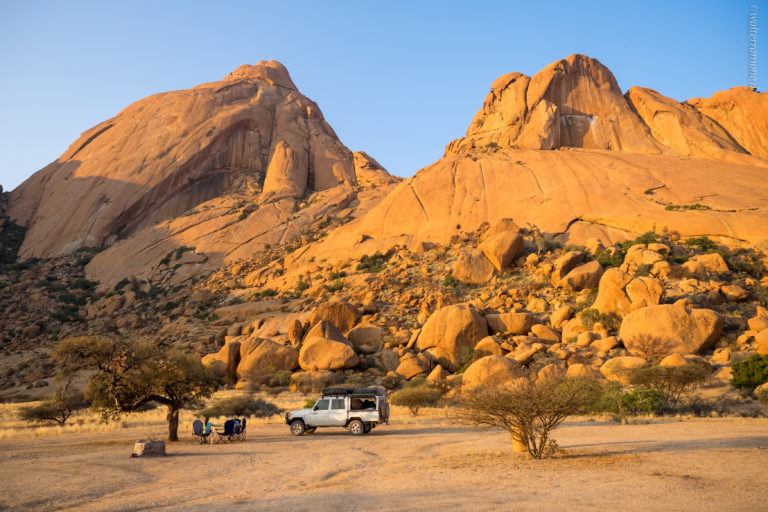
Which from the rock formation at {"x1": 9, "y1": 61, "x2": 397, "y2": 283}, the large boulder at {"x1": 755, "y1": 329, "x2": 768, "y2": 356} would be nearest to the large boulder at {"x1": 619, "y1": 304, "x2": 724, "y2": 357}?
the large boulder at {"x1": 755, "y1": 329, "x2": 768, "y2": 356}

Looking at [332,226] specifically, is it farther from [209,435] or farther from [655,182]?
[209,435]

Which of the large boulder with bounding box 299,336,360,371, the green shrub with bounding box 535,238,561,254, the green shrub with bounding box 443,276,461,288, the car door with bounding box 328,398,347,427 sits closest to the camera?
the car door with bounding box 328,398,347,427

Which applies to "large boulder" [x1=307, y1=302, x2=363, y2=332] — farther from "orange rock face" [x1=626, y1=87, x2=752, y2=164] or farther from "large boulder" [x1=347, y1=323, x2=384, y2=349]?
"orange rock face" [x1=626, y1=87, x2=752, y2=164]

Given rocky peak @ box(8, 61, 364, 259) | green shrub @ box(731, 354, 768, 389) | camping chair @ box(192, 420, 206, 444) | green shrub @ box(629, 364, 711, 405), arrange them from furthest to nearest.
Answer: rocky peak @ box(8, 61, 364, 259) → green shrub @ box(629, 364, 711, 405) → green shrub @ box(731, 354, 768, 389) → camping chair @ box(192, 420, 206, 444)

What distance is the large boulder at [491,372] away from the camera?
26141 mm

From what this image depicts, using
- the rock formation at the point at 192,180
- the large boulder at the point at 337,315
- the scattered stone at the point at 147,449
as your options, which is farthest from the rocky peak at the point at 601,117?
the scattered stone at the point at 147,449

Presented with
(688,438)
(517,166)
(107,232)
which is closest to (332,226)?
(517,166)

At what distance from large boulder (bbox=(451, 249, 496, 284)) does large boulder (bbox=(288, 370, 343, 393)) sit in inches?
571

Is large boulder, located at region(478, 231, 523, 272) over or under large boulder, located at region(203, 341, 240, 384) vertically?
over

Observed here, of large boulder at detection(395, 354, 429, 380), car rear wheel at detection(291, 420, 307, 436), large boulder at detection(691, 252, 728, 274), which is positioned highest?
large boulder at detection(691, 252, 728, 274)

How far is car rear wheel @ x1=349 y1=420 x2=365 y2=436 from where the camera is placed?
19750 mm

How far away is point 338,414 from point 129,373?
298 inches

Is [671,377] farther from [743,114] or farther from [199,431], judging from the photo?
[743,114]

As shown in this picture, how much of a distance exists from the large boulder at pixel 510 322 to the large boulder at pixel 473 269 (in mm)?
7203
